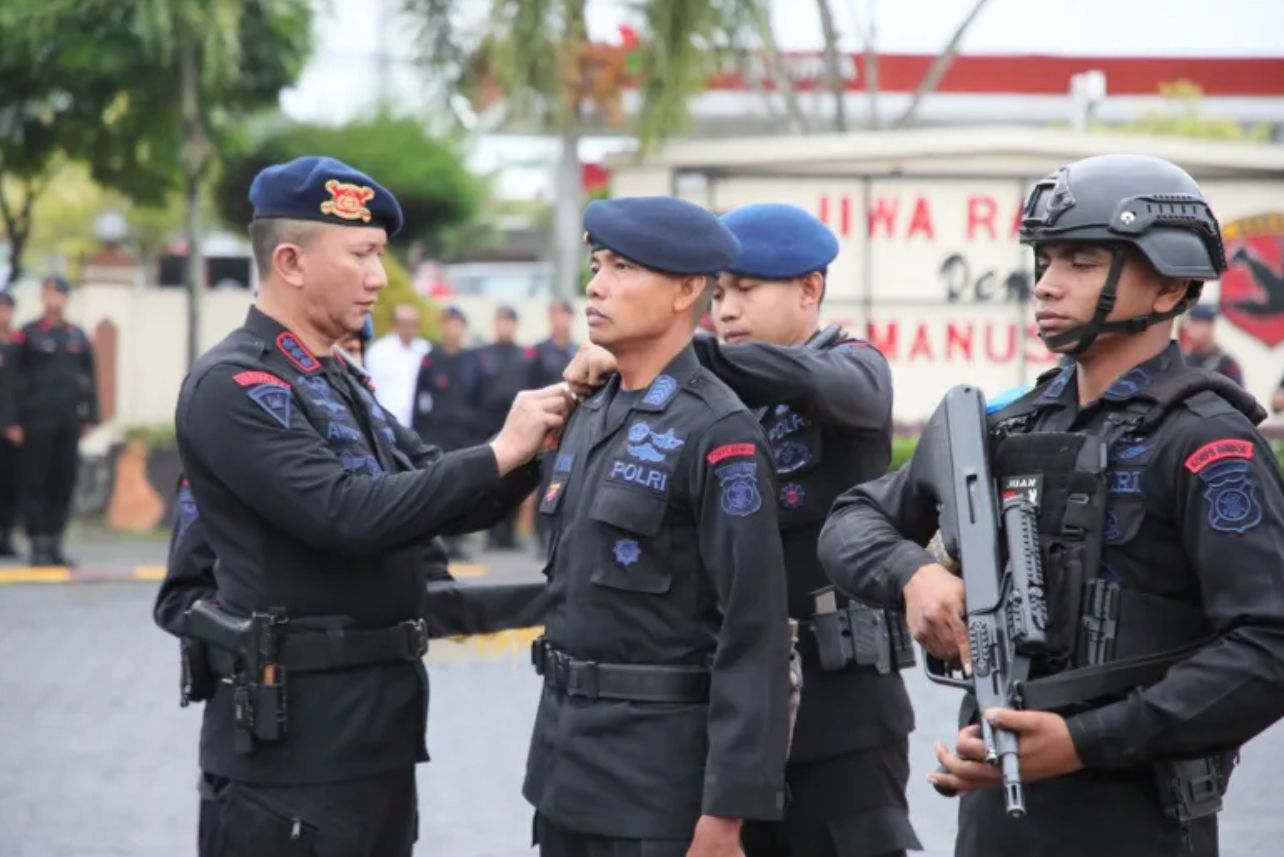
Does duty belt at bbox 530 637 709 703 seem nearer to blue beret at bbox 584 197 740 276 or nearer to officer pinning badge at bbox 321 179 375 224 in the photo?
blue beret at bbox 584 197 740 276

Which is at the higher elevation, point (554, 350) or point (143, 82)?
point (143, 82)

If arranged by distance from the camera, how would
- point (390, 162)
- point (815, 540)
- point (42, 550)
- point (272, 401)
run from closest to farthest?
point (272, 401), point (815, 540), point (42, 550), point (390, 162)

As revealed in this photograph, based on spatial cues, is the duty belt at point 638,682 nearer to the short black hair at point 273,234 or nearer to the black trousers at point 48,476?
the short black hair at point 273,234

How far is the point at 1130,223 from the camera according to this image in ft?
12.1

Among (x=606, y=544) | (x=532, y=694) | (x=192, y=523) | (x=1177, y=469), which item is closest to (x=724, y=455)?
(x=606, y=544)

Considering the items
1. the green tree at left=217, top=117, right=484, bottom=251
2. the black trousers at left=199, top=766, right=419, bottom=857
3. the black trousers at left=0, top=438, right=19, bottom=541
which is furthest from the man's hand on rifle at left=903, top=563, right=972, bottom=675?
the green tree at left=217, top=117, right=484, bottom=251

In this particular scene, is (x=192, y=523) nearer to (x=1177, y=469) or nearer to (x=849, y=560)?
(x=849, y=560)

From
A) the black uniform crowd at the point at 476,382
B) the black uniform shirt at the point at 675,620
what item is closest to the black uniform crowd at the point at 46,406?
the black uniform crowd at the point at 476,382

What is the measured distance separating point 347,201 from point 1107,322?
1841 millimetres

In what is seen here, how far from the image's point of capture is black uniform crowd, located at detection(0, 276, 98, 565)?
50.4 ft

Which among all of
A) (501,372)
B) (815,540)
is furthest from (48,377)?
(815,540)

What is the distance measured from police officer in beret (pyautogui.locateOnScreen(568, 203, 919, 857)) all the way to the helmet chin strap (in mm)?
1098

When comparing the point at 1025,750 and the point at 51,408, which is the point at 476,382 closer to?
the point at 51,408

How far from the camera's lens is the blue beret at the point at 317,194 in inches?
185
